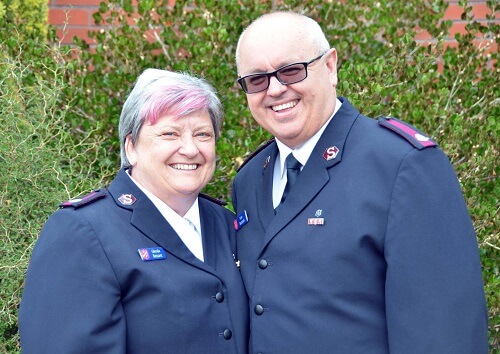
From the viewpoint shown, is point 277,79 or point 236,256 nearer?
point 277,79

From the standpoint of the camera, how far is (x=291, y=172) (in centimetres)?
312

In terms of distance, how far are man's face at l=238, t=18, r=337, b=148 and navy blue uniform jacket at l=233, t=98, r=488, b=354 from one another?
7 cm

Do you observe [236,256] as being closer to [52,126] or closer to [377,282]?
[377,282]

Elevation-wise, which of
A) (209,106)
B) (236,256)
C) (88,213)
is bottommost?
(236,256)

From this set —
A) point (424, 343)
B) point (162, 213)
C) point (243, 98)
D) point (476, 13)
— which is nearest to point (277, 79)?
point (162, 213)

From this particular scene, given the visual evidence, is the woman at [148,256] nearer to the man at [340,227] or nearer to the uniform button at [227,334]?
the uniform button at [227,334]

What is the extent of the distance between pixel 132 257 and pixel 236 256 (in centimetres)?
47

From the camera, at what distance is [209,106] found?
3.16m

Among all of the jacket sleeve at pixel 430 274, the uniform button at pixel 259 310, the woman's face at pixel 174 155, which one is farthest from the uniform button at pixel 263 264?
the jacket sleeve at pixel 430 274

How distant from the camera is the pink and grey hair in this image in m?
3.04

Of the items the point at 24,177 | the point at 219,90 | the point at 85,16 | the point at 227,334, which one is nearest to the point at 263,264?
the point at 227,334

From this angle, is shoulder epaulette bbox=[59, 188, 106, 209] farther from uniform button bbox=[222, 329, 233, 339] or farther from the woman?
uniform button bbox=[222, 329, 233, 339]

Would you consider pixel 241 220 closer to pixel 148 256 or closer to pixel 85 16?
pixel 148 256

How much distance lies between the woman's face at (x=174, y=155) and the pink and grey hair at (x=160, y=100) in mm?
24
